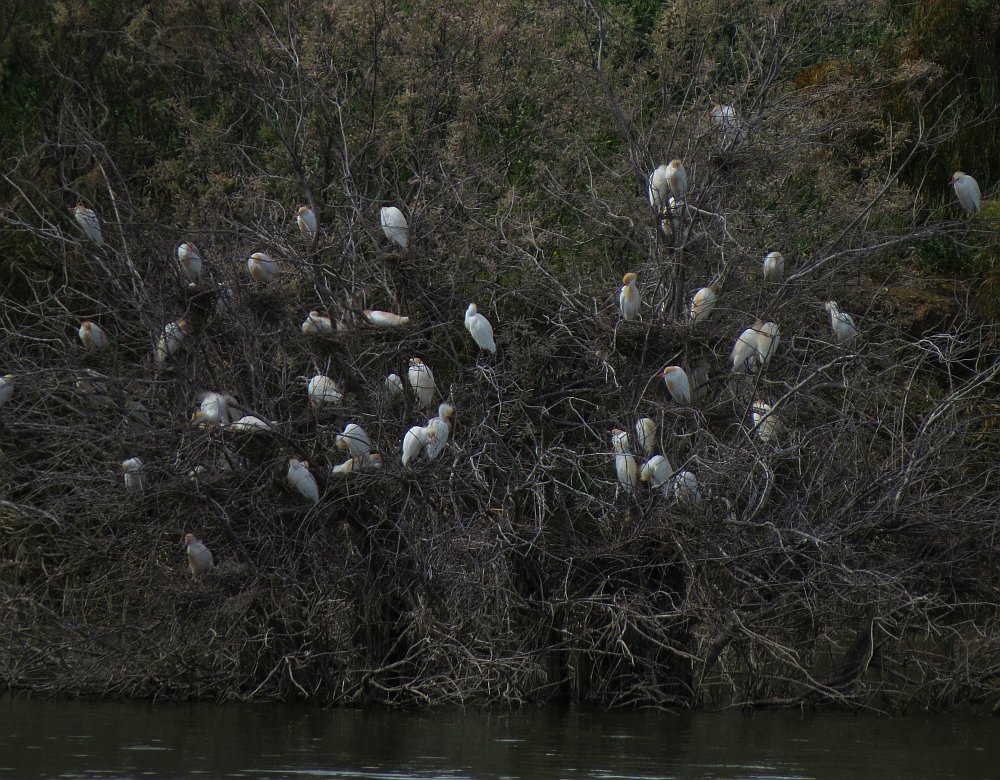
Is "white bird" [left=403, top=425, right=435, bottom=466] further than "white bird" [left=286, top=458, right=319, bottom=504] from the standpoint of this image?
No

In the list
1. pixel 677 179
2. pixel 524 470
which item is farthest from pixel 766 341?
pixel 524 470

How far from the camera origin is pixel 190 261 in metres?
11.4

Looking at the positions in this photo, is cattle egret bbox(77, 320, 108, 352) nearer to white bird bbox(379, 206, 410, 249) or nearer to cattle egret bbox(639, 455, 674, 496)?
white bird bbox(379, 206, 410, 249)

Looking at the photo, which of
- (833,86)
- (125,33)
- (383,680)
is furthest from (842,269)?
(125,33)

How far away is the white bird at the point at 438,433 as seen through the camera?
10.6 metres

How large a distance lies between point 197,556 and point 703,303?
3861 mm

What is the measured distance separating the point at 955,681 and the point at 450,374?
14.4 ft

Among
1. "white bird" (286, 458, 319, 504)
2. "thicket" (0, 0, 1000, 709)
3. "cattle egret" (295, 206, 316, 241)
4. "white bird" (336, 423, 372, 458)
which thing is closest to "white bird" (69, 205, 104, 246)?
"thicket" (0, 0, 1000, 709)

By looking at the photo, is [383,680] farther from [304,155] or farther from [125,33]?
[125,33]

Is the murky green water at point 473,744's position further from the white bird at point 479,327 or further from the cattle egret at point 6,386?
the white bird at point 479,327

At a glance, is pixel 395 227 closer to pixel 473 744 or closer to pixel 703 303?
pixel 703 303

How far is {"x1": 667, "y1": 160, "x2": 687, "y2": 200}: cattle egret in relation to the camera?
37.2 feet

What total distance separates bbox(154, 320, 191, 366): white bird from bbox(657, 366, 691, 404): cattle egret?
3.38 m

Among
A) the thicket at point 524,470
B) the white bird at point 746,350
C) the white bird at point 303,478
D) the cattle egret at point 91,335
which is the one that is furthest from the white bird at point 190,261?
the white bird at point 746,350
